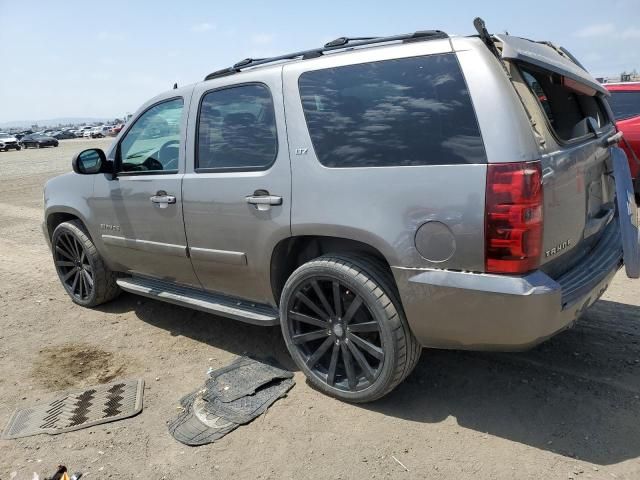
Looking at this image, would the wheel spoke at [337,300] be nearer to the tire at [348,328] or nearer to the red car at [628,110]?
the tire at [348,328]

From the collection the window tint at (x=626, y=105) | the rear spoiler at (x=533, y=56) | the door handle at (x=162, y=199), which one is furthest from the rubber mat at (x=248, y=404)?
the window tint at (x=626, y=105)

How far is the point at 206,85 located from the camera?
12.1 ft

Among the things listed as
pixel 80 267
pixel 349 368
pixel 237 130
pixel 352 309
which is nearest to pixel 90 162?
pixel 80 267

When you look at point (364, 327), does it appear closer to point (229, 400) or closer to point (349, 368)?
point (349, 368)

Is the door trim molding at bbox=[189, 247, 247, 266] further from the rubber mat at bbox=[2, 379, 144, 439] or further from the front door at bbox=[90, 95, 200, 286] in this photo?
the rubber mat at bbox=[2, 379, 144, 439]

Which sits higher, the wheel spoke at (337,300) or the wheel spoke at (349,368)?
the wheel spoke at (337,300)

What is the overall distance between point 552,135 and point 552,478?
5.40ft

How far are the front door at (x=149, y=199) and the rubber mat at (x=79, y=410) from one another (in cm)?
93

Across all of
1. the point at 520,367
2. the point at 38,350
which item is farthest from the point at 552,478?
the point at 38,350

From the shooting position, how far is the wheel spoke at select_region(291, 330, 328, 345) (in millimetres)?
3156

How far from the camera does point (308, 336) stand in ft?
10.5

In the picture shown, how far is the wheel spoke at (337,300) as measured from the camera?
2975 mm

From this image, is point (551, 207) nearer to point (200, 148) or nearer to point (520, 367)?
point (520, 367)

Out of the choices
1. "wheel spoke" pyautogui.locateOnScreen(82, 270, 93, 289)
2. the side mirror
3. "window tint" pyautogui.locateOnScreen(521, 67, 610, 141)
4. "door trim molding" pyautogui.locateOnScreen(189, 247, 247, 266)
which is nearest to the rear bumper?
"window tint" pyautogui.locateOnScreen(521, 67, 610, 141)
